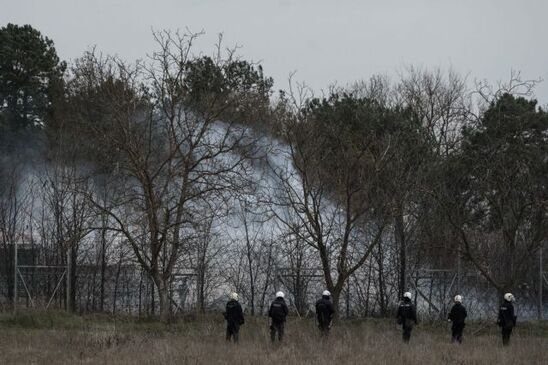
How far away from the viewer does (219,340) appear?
67.1 ft

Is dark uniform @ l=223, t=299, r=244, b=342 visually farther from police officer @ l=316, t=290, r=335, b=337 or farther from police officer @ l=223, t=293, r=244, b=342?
police officer @ l=316, t=290, r=335, b=337

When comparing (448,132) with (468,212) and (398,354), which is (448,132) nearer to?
(468,212)

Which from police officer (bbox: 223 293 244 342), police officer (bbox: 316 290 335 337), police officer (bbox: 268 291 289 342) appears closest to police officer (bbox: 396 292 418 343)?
police officer (bbox: 316 290 335 337)

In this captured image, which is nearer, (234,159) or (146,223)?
(146,223)

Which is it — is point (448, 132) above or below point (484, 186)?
above

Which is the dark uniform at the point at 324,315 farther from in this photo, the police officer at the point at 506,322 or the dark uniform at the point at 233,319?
the police officer at the point at 506,322

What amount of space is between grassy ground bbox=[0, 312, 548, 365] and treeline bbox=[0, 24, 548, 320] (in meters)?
1.96

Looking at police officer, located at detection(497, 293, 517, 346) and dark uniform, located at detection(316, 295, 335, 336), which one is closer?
police officer, located at detection(497, 293, 517, 346)

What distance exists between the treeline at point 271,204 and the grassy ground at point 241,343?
6.43 ft

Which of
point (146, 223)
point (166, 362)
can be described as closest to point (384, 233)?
point (146, 223)

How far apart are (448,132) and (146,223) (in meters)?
22.4

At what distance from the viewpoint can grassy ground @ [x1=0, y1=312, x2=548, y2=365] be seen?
16.2 metres

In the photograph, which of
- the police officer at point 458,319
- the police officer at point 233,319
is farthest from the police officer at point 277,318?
the police officer at point 458,319

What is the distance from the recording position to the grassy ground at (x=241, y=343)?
639 inches
